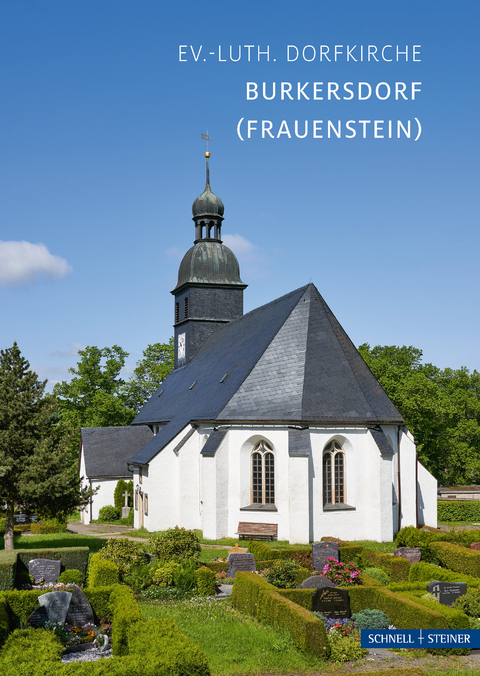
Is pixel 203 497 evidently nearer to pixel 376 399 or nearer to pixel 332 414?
pixel 332 414

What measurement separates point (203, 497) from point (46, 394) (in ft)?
28.0

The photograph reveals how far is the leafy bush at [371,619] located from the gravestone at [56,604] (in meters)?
6.81

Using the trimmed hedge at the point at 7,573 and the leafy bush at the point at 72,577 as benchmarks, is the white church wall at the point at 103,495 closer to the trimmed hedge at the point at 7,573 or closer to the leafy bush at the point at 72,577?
the leafy bush at the point at 72,577

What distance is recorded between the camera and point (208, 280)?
1709 inches

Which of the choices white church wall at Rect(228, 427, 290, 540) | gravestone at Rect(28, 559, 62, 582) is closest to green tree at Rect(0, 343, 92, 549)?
gravestone at Rect(28, 559, 62, 582)

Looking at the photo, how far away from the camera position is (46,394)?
25266 millimetres

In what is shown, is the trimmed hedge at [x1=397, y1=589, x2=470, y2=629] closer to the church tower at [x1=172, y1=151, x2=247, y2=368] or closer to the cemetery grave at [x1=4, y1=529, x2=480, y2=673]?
the cemetery grave at [x1=4, y1=529, x2=480, y2=673]

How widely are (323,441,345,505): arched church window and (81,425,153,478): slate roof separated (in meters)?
20.0

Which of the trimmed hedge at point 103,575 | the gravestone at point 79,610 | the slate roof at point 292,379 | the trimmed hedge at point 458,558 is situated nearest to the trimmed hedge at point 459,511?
the slate roof at point 292,379

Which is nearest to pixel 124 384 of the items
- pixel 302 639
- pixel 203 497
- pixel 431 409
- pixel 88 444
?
pixel 88 444

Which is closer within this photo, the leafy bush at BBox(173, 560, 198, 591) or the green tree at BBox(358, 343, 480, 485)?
the leafy bush at BBox(173, 560, 198, 591)

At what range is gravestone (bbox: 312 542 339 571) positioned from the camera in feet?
66.8

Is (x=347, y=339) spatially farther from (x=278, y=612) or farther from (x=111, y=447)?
(x=111, y=447)

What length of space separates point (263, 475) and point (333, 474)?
3.12m
